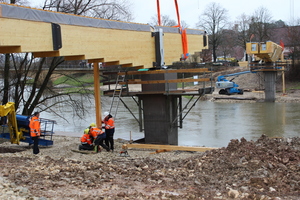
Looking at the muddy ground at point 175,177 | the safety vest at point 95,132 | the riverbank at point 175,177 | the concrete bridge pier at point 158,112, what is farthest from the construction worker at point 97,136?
the concrete bridge pier at point 158,112

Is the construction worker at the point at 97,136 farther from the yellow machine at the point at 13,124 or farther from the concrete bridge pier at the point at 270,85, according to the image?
the concrete bridge pier at the point at 270,85

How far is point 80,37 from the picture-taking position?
1361 centimetres

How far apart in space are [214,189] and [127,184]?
1.89 meters

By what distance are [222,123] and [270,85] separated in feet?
47.2

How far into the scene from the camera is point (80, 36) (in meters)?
13.6

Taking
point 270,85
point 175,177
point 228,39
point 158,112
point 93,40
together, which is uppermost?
point 228,39

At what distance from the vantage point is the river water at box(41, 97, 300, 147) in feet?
76.5

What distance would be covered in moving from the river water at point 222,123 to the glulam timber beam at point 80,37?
4431 millimetres

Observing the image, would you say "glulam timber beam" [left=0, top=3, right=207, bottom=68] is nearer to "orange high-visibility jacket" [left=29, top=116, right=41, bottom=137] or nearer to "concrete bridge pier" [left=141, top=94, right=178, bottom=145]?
"concrete bridge pier" [left=141, top=94, right=178, bottom=145]

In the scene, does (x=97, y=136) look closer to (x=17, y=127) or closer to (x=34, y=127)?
(x=34, y=127)

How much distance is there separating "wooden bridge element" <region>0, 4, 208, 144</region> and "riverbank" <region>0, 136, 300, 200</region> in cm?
345

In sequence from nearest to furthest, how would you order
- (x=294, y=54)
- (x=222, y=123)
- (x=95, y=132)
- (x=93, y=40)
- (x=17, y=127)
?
(x=93, y=40) < (x=95, y=132) < (x=17, y=127) < (x=222, y=123) < (x=294, y=54)

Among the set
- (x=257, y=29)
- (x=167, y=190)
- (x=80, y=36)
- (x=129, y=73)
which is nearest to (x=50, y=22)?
(x=80, y=36)

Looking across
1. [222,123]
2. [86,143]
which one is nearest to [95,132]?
[86,143]
